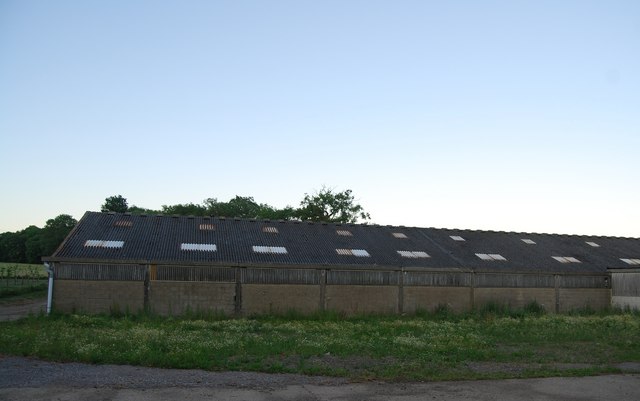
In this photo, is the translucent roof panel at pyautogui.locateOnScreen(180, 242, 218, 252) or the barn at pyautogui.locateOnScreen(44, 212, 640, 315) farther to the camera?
the translucent roof panel at pyautogui.locateOnScreen(180, 242, 218, 252)

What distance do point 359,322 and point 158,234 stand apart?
13.6 metres

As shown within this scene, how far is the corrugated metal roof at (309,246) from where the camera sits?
3262 centimetres

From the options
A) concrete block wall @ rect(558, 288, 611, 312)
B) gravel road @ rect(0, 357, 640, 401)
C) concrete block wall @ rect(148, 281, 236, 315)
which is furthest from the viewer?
concrete block wall @ rect(558, 288, 611, 312)

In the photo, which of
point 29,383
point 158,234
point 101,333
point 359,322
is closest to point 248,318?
point 359,322

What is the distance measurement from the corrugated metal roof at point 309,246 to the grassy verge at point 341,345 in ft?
13.2

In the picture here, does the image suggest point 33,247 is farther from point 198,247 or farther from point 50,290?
point 50,290

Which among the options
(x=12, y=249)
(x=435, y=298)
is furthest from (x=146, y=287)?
(x=12, y=249)

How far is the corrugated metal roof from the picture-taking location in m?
32.6

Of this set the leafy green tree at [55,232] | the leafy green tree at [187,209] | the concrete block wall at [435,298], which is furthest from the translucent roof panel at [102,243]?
the leafy green tree at [55,232]

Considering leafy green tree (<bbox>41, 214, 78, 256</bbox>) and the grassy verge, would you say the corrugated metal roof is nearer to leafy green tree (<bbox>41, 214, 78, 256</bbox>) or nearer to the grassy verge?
the grassy verge

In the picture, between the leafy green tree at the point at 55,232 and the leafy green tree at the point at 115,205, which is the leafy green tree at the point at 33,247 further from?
the leafy green tree at the point at 115,205

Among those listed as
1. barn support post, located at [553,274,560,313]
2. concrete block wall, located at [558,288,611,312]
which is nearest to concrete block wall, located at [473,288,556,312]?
barn support post, located at [553,274,560,313]

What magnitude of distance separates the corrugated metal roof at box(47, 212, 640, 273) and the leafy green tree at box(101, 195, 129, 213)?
221ft

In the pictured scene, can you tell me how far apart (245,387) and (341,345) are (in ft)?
23.4
